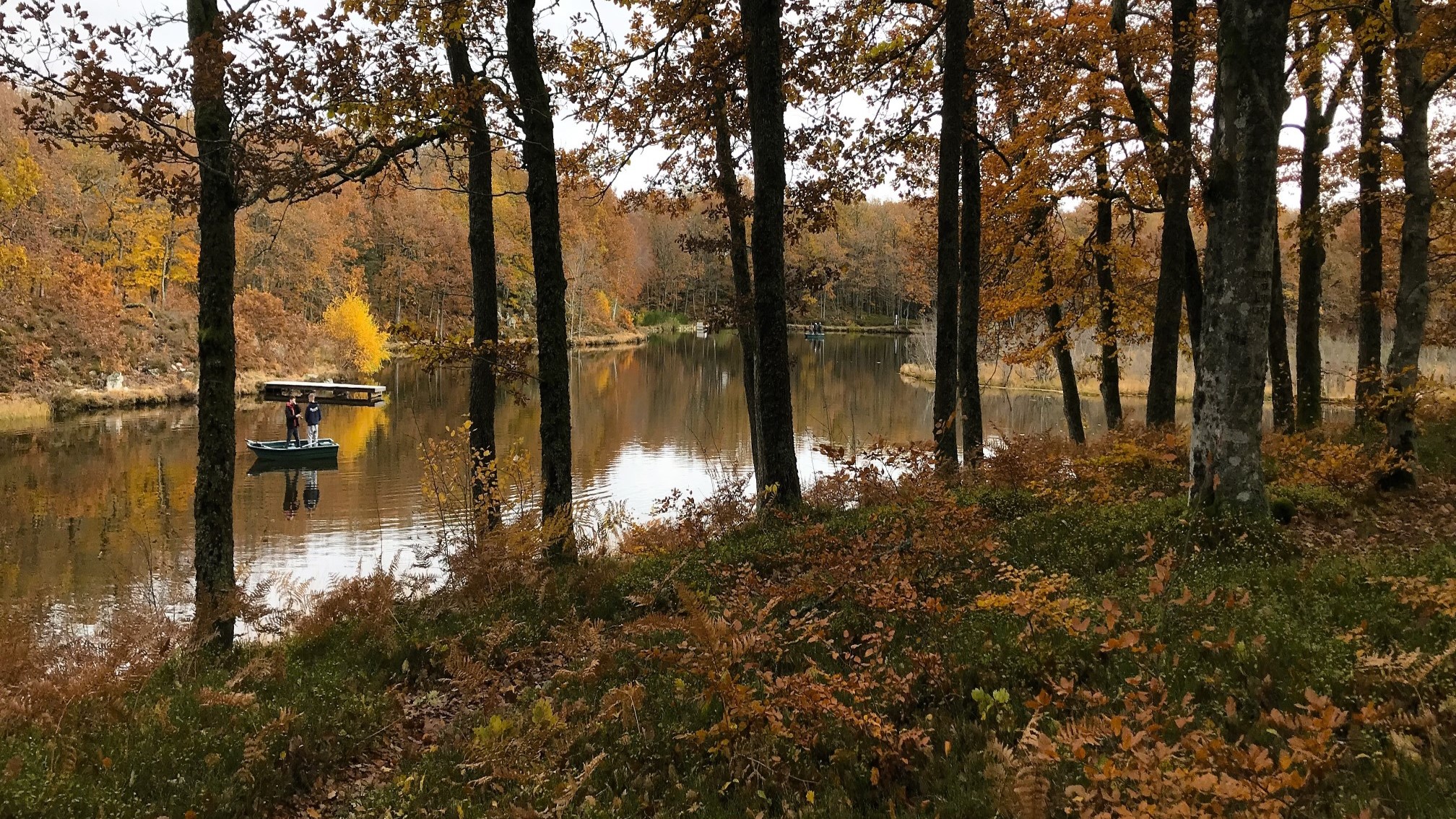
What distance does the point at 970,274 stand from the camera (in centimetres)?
1170

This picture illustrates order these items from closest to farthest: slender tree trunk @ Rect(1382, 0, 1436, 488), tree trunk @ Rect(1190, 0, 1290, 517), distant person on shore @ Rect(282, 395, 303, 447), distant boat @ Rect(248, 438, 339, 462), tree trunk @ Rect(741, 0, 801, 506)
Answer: tree trunk @ Rect(1190, 0, 1290, 517), slender tree trunk @ Rect(1382, 0, 1436, 488), tree trunk @ Rect(741, 0, 801, 506), distant boat @ Rect(248, 438, 339, 462), distant person on shore @ Rect(282, 395, 303, 447)

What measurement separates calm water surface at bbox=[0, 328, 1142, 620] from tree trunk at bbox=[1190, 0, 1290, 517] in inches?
206

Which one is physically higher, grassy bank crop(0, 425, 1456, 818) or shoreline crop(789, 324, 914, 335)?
shoreline crop(789, 324, 914, 335)

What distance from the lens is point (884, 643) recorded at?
5406 mm

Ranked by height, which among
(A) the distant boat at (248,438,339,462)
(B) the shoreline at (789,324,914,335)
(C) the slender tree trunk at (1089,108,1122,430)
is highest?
(B) the shoreline at (789,324,914,335)

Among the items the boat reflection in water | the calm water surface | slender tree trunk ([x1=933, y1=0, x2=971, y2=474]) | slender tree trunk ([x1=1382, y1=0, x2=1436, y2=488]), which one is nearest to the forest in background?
slender tree trunk ([x1=1382, y1=0, x2=1436, y2=488])

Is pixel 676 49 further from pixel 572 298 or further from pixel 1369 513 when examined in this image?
pixel 572 298

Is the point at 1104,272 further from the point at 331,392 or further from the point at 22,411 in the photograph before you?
the point at 22,411

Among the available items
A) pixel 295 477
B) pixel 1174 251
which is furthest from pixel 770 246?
pixel 295 477

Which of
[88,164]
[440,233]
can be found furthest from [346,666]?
[440,233]

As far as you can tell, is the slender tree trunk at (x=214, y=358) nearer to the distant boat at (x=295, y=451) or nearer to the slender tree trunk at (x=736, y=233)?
the slender tree trunk at (x=736, y=233)

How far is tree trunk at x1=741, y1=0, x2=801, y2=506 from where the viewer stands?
29.9 ft

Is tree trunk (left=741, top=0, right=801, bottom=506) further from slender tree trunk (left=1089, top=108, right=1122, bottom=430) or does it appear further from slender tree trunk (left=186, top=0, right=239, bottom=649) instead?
slender tree trunk (left=1089, top=108, right=1122, bottom=430)

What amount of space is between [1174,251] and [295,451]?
23.8 m
